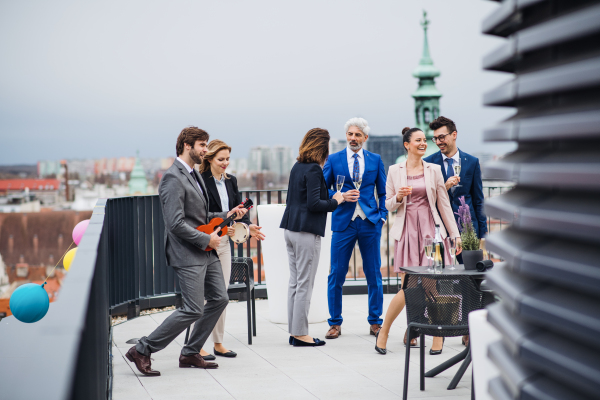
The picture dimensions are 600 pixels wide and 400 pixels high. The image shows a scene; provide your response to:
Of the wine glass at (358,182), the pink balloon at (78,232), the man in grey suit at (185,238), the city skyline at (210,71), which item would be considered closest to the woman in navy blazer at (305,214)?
Result: the wine glass at (358,182)

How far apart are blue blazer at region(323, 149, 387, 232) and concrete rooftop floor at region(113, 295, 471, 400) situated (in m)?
1.08

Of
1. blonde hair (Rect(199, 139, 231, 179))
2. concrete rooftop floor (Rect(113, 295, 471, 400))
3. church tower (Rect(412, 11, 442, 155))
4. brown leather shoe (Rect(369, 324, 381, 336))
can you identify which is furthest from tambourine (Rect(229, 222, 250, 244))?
church tower (Rect(412, 11, 442, 155))

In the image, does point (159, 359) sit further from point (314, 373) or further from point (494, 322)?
point (494, 322)

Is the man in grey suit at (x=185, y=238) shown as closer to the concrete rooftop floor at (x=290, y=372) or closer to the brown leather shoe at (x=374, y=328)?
the concrete rooftop floor at (x=290, y=372)

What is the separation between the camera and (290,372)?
4809 millimetres

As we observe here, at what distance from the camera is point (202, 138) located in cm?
461

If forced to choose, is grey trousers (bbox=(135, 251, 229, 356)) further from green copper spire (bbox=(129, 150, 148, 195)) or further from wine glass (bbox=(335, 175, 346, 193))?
green copper spire (bbox=(129, 150, 148, 195))

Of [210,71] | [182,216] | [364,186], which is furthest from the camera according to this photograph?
[210,71]

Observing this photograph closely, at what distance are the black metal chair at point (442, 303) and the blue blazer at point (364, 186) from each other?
166cm

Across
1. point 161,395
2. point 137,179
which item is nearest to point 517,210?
point 161,395

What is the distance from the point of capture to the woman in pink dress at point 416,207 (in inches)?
Result: 207

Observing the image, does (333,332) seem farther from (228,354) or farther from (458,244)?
(458,244)

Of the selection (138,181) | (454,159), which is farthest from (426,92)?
(454,159)

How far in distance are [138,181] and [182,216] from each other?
64.8m
